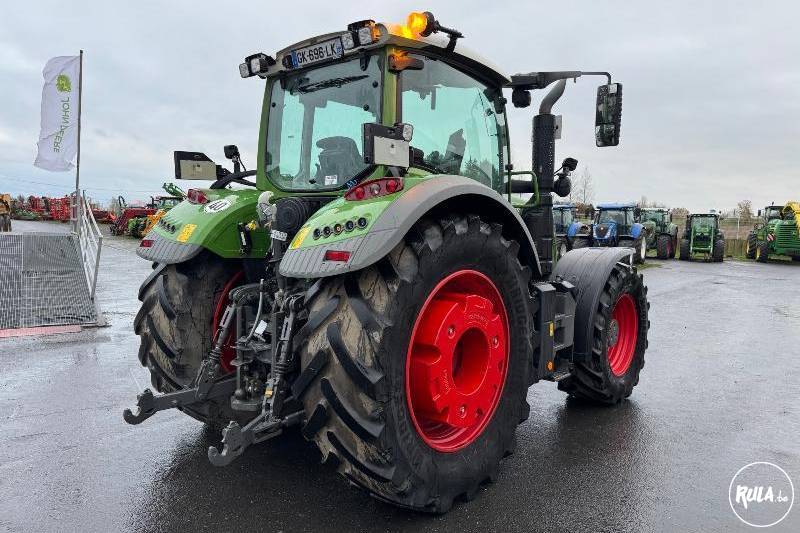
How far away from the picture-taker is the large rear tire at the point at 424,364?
246cm

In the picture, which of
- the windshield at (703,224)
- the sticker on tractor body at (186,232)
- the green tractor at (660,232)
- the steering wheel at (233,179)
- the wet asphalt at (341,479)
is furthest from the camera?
the windshield at (703,224)

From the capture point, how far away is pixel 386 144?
2643 millimetres

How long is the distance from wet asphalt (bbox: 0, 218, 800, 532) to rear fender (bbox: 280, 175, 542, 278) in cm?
132

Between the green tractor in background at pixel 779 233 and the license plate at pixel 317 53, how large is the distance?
2529cm

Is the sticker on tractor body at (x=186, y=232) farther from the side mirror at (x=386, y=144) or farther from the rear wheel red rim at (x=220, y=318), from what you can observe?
the side mirror at (x=386, y=144)

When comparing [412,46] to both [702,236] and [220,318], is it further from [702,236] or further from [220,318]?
[702,236]

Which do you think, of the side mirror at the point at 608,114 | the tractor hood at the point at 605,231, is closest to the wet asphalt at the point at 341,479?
the side mirror at the point at 608,114

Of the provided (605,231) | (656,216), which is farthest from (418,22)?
(656,216)

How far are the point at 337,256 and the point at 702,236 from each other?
82.8 feet

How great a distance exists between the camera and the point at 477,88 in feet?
12.6

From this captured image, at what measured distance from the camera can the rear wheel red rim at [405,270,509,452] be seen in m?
2.77

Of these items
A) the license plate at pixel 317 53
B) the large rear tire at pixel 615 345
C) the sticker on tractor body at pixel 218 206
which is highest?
the license plate at pixel 317 53

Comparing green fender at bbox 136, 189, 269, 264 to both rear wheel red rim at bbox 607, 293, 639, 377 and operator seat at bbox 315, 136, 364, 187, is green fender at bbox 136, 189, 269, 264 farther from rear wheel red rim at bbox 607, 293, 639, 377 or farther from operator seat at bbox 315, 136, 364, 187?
rear wheel red rim at bbox 607, 293, 639, 377

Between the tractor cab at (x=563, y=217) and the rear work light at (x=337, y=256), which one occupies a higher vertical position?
the tractor cab at (x=563, y=217)
